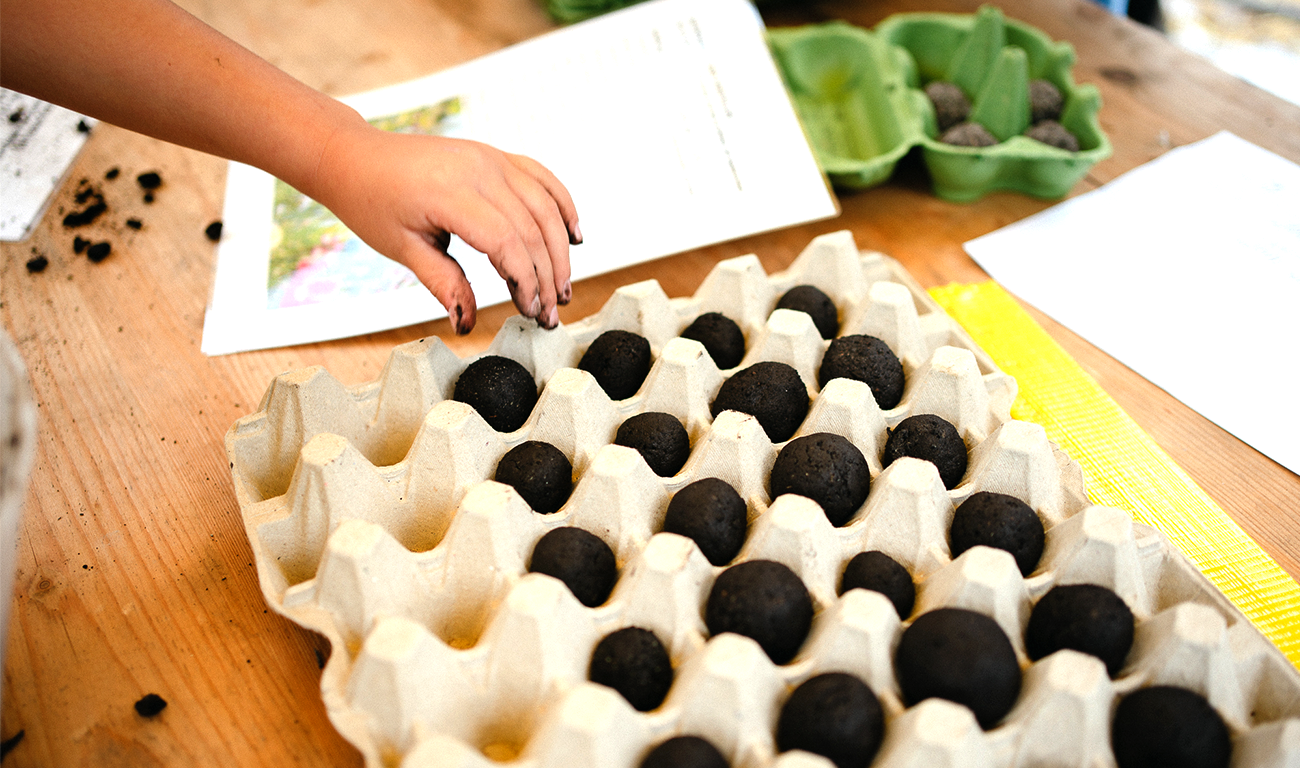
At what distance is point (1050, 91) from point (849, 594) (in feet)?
2.80

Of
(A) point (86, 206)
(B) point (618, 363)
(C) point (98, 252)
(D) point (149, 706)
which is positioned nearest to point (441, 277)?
(B) point (618, 363)

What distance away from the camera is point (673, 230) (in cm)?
99

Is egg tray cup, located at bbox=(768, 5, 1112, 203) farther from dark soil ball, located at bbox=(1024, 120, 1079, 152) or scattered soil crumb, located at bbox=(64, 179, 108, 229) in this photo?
scattered soil crumb, located at bbox=(64, 179, 108, 229)

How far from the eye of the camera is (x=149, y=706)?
23.5 inches

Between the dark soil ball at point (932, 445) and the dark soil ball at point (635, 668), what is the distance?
0.27 meters

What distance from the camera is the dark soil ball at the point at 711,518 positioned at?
62 cm

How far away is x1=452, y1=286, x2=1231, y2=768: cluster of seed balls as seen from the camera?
505 mm

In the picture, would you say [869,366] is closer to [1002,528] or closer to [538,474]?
[1002,528]

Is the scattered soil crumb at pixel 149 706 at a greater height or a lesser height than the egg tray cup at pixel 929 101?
lesser

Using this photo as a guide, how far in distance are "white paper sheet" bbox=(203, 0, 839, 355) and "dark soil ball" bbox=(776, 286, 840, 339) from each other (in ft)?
0.56

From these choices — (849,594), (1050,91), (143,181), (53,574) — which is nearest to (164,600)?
(53,574)

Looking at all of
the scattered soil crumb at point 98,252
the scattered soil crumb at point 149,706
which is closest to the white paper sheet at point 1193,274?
the scattered soil crumb at point 149,706

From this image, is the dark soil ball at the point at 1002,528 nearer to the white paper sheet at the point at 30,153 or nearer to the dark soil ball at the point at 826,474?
the dark soil ball at the point at 826,474

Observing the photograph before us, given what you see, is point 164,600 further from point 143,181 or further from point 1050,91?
point 1050,91
